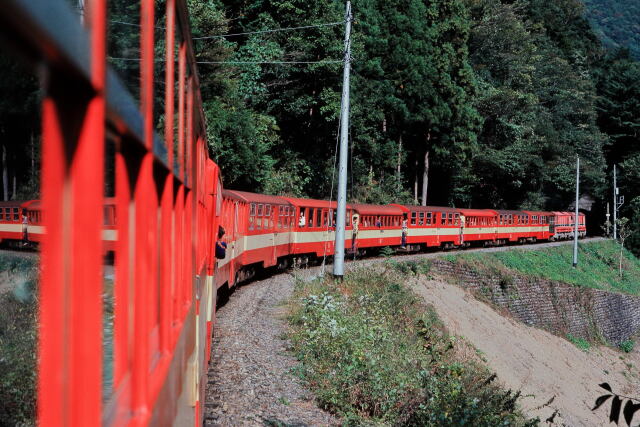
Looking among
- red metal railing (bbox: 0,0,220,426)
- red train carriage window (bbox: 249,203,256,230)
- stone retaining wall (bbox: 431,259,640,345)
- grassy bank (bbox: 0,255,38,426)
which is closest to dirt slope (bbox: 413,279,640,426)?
stone retaining wall (bbox: 431,259,640,345)

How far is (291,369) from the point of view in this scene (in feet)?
31.8

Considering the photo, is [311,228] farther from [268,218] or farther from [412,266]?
[268,218]

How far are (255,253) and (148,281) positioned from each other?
1612 centimetres

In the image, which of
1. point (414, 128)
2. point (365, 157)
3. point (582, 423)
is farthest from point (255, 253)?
point (414, 128)

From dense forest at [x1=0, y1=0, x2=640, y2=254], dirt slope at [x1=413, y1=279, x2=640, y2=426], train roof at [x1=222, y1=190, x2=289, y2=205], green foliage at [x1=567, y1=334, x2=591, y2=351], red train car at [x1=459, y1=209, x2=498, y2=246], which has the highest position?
dense forest at [x1=0, y1=0, x2=640, y2=254]

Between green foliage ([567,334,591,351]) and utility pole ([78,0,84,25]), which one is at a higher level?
utility pole ([78,0,84,25])

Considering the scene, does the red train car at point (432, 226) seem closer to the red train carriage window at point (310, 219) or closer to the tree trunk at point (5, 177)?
the red train carriage window at point (310, 219)

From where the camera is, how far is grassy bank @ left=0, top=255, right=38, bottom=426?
1089mm

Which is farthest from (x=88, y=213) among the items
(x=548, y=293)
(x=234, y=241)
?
(x=548, y=293)

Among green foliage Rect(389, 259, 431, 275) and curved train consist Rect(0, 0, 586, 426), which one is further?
green foliage Rect(389, 259, 431, 275)

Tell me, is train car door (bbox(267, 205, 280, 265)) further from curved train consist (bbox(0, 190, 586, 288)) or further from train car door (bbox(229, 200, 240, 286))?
train car door (bbox(229, 200, 240, 286))

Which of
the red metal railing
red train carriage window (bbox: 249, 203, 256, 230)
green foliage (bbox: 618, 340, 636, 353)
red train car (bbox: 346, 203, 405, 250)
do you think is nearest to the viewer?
the red metal railing

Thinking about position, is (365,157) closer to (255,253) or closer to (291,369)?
(255,253)

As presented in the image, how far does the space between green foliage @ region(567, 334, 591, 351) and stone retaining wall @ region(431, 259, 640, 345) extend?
38 centimetres
